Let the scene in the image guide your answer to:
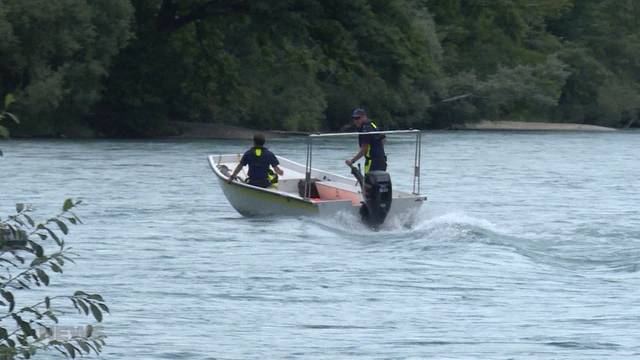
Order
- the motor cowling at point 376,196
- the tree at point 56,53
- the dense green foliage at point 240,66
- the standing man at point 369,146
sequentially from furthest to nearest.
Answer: the dense green foliage at point 240,66 < the tree at point 56,53 < the standing man at point 369,146 < the motor cowling at point 376,196

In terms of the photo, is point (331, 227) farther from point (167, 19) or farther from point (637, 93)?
point (637, 93)

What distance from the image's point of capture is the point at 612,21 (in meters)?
78.8

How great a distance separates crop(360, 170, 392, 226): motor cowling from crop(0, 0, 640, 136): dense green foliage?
24.6 m

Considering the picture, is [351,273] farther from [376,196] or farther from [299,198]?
[299,198]

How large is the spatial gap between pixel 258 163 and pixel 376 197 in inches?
97.1

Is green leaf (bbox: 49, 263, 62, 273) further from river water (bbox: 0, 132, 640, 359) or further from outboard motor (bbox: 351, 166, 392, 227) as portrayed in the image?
outboard motor (bbox: 351, 166, 392, 227)

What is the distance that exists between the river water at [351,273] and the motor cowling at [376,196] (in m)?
0.22

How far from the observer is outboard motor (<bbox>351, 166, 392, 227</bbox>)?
63.6 ft

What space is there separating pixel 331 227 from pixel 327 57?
2792cm

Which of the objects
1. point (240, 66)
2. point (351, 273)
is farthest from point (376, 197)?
point (240, 66)

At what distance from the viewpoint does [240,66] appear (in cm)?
5303

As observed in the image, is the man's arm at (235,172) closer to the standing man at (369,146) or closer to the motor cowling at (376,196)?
the standing man at (369,146)

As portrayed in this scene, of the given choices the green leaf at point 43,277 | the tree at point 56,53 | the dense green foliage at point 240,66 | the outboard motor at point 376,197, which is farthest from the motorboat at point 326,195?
the dense green foliage at point 240,66

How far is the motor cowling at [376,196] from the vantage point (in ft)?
63.6
